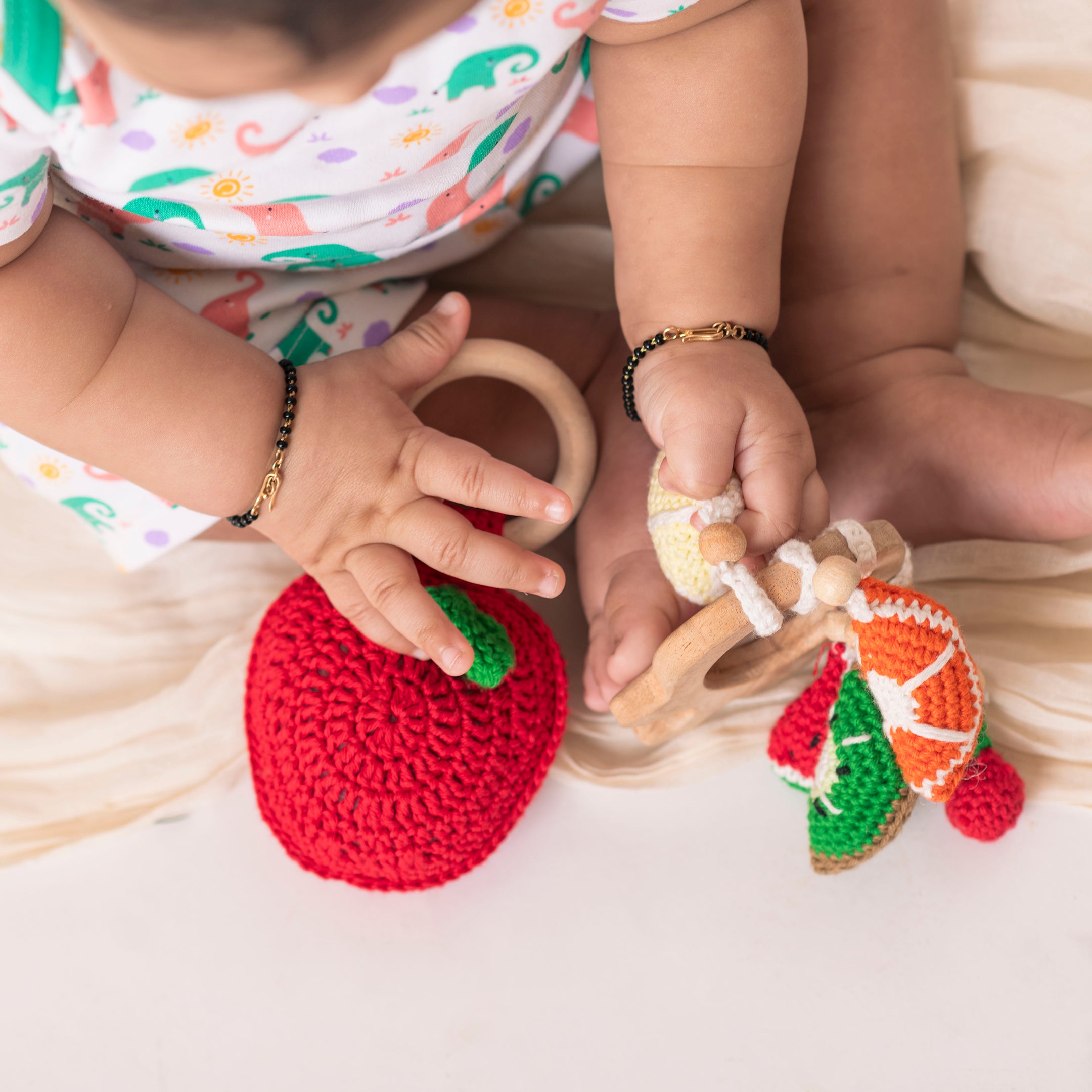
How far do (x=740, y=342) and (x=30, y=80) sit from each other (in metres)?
0.39

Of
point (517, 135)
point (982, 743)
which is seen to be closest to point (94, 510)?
point (517, 135)

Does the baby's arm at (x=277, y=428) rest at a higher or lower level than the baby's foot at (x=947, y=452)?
higher

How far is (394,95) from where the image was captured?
0.48 metres

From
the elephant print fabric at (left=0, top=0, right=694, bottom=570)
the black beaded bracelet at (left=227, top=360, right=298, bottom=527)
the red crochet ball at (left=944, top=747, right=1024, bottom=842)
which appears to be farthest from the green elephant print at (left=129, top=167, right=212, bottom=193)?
the red crochet ball at (left=944, top=747, right=1024, bottom=842)

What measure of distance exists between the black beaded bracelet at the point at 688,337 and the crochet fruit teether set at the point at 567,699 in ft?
0.13

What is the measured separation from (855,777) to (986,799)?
4.4 inches

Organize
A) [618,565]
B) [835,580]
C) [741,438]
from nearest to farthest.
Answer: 1. [835,580]
2. [741,438]
3. [618,565]

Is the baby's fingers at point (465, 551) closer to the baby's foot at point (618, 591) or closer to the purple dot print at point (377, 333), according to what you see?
the baby's foot at point (618, 591)

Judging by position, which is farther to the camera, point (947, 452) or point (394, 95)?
point (947, 452)

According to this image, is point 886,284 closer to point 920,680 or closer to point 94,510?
point 920,680

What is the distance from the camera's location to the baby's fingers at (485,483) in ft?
1.85

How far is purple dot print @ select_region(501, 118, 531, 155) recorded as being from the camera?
24.3 inches

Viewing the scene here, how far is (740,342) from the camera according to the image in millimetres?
588

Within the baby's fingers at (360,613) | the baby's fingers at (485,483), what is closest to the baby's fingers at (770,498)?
the baby's fingers at (485,483)
